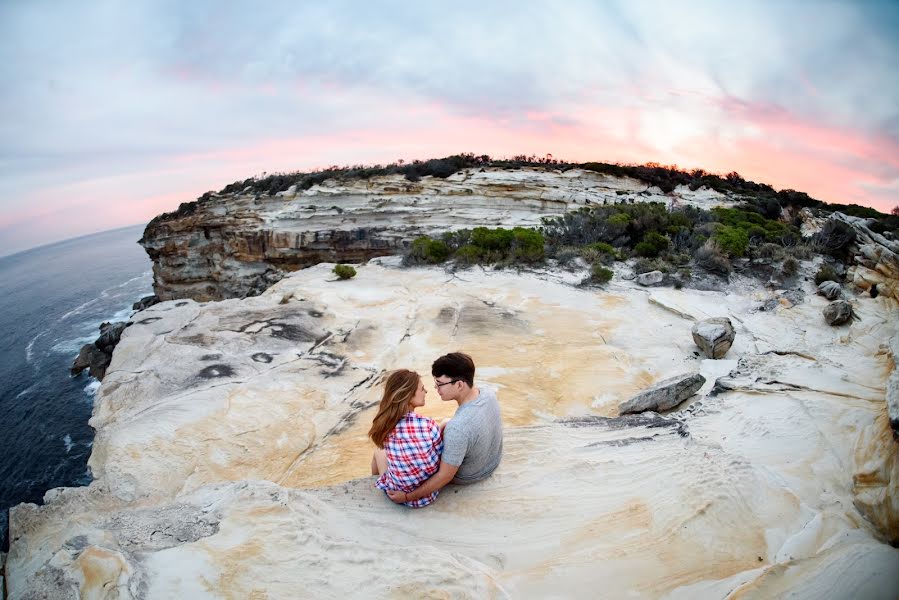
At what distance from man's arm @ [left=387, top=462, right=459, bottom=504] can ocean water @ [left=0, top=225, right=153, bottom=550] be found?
27.1 ft

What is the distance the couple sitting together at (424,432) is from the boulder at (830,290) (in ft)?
34.4

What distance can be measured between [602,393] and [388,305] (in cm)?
585

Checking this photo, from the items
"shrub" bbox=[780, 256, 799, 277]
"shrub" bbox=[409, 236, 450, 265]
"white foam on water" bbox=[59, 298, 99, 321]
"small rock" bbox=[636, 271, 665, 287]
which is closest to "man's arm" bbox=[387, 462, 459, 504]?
"small rock" bbox=[636, 271, 665, 287]

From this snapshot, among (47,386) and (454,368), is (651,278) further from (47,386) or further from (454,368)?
(47,386)

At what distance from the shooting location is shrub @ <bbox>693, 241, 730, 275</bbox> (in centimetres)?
1214

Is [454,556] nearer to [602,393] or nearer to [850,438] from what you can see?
[850,438]

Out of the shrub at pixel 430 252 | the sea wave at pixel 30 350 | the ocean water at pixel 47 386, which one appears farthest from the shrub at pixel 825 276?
the sea wave at pixel 30 350

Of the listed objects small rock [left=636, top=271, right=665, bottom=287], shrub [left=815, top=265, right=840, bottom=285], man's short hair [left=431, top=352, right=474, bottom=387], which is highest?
man's short hair [left=431, top=352, right=474, bottom=387]

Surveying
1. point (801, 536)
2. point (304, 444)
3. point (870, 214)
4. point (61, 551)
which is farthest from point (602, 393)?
point (870, 214)

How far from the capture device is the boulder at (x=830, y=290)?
9812mm

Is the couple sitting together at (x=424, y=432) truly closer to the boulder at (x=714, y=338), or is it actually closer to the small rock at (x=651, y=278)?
the boulder at (x=714, y=338)

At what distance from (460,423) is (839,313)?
27.9 ft

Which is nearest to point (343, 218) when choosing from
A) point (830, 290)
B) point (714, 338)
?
point (714, 338)

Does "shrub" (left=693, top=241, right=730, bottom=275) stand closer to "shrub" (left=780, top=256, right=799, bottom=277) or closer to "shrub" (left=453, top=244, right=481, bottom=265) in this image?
"shrub" (left=780, top=256, right=799, bottom=277)
